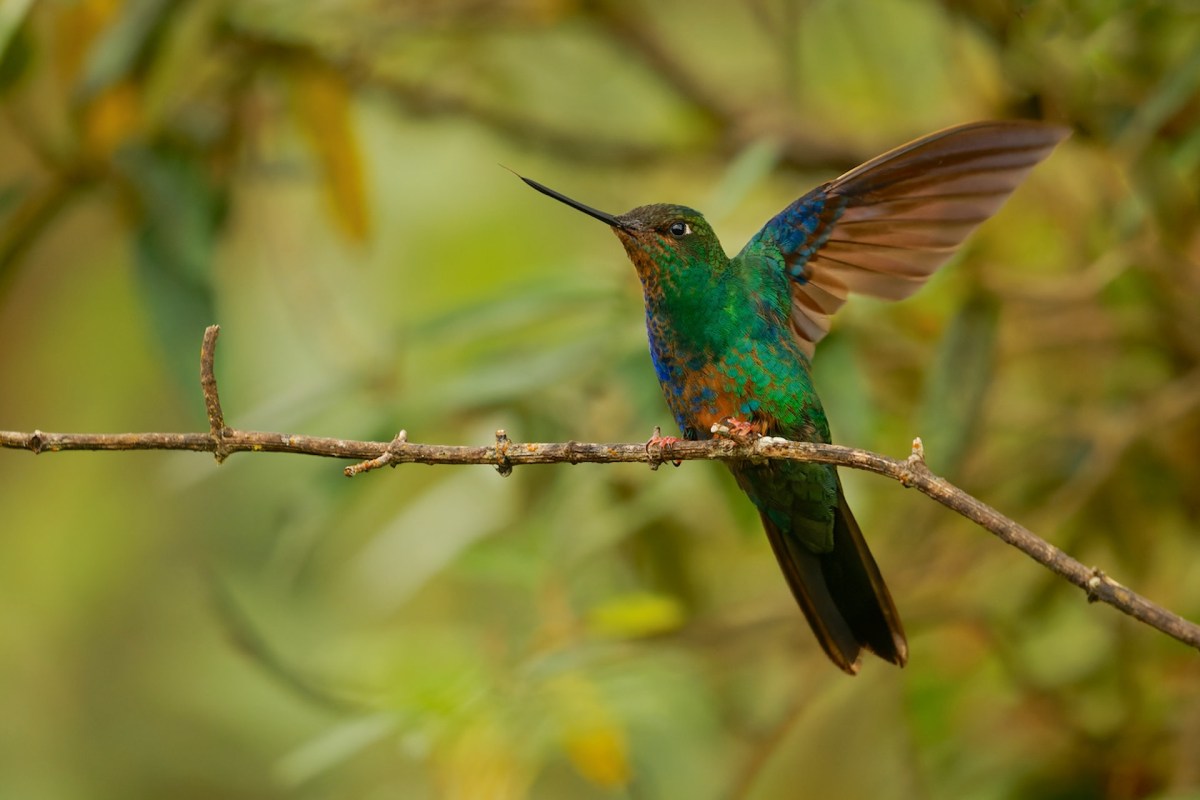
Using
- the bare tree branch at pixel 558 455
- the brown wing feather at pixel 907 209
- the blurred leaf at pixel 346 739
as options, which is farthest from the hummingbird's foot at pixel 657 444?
the blurred leaf at pixel 346 739

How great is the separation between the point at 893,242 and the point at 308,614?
296 cm

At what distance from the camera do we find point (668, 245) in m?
1.92

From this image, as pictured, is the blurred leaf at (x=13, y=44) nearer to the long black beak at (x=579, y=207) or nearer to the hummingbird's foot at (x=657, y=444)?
the long black beak at (x=579, y=207)

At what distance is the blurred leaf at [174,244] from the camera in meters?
2.44

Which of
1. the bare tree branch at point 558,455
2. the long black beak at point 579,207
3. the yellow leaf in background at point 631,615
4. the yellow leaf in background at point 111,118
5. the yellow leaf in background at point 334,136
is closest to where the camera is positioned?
the bare tree branch at point 558,455

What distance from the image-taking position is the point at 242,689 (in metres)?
4.17

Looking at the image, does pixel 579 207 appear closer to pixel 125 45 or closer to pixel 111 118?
pixel 125 45

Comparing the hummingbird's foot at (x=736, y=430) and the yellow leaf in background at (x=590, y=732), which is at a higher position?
the hummingbird's foot at (x=736, y=430)

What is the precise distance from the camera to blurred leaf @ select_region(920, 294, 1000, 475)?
2254 mm

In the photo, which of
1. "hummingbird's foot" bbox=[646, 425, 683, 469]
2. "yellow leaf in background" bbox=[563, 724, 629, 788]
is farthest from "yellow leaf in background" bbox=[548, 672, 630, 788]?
"hummingbird's foot" bbox=[646, 425, 683, 469]

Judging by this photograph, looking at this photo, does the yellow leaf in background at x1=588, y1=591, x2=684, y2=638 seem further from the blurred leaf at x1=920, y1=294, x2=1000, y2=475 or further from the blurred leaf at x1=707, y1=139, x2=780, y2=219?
the blurred leaf at x1=707, y1=139, x2=780, y2=219

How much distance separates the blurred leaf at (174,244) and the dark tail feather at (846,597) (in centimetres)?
113

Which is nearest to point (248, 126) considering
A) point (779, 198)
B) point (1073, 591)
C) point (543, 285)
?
point (543, 285)

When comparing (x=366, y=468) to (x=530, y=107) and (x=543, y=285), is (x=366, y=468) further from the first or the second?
(x=530, y=107)
